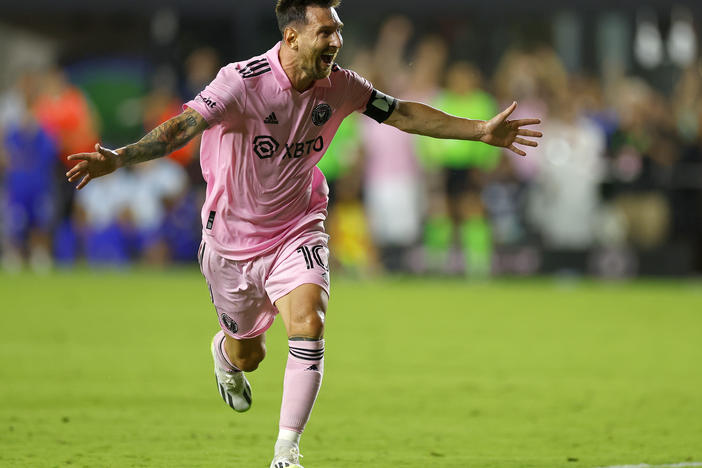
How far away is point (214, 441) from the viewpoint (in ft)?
24.6

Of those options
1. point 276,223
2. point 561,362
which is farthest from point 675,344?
point 276,223

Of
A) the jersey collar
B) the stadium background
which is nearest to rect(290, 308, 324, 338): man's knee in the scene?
the jersey collar

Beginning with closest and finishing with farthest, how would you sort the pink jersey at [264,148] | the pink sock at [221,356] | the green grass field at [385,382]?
the pink jersey at [264,148] → the green grass field at [385,382] → the pink sock at [221,356]

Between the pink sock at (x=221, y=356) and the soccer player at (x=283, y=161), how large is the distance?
58 centimetres

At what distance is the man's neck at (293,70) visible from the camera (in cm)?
653

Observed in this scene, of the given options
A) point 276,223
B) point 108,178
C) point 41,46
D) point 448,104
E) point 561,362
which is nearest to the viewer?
point 276,223

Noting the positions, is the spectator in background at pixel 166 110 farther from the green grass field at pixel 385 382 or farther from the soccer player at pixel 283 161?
the soccer player at pixel 283 161

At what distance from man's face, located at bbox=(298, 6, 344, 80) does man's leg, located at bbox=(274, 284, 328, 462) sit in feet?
3.73

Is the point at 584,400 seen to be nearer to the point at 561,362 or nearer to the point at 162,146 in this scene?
the point at 561,362

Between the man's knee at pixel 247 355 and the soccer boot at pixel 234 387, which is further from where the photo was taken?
the soccer boot at pixel 234 387

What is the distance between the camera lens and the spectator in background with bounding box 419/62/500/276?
771 inches

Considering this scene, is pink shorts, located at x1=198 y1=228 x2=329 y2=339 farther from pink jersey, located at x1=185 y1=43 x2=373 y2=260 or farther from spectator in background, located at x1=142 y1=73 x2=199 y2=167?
spectator in background, located at x1=142 y1=73 x2=199 y2=167

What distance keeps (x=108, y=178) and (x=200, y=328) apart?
8.15 metres

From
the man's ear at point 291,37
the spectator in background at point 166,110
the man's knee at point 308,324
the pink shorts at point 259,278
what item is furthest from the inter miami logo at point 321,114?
the spectator in background at point 166,110
